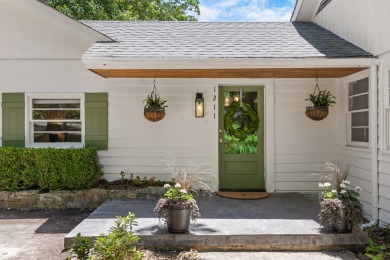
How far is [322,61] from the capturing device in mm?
5238

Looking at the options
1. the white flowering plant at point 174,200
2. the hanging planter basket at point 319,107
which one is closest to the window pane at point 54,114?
the white flowering plant at point 174,200

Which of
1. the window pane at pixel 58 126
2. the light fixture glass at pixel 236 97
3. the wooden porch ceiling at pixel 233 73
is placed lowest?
the window pane at pixel 58 126

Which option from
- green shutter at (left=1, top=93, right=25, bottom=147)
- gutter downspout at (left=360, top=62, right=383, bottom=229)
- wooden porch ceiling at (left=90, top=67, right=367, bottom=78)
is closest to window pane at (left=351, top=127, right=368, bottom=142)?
gutter downspout at (left=360, top=62, right=383, bottom=229)

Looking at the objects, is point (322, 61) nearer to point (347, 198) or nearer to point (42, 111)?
point (347, 198)

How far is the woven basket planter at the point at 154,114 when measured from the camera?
6102 mm

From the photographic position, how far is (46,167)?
618cm

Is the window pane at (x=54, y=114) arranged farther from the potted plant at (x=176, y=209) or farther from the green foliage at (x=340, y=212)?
the green foliage at (x=340, y=212)

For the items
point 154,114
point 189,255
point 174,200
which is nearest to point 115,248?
point 189,255

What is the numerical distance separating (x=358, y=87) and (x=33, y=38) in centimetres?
639

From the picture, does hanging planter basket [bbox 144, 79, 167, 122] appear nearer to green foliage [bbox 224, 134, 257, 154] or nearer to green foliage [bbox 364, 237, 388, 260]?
green foliage [bbox 224, 134, 257, 154]

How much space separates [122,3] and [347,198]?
55.0 ft

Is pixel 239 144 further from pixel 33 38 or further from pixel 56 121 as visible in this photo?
pixel 33 38

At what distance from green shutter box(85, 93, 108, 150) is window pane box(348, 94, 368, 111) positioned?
479cm

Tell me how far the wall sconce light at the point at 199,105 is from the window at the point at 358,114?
9.27 feet
